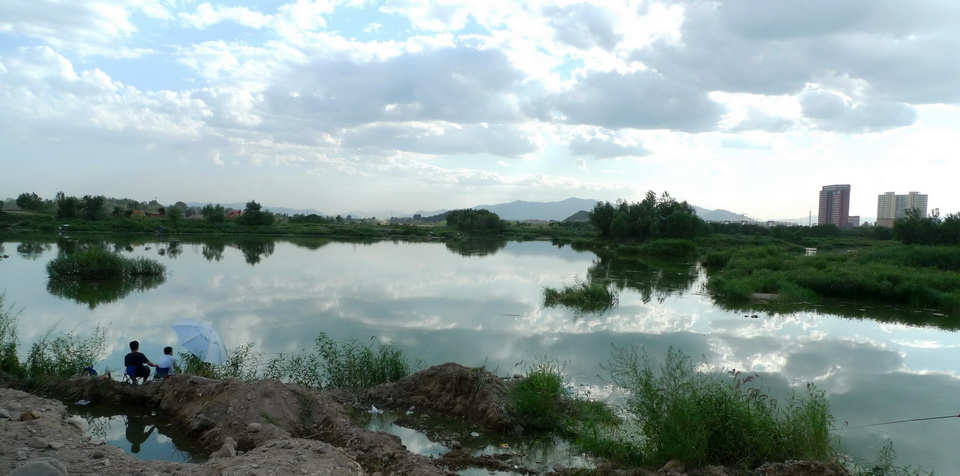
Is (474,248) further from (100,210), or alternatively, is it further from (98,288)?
(100,210)

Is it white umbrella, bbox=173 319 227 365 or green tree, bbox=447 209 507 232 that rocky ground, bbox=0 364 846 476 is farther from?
green tree, bbox=447 209 507 232

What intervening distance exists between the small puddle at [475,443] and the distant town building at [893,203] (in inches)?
5613

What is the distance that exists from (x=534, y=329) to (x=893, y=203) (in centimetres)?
15236

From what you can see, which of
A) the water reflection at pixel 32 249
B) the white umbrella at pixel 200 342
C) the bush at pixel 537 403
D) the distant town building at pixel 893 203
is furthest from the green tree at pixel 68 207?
the distant town building at pixel 893 203

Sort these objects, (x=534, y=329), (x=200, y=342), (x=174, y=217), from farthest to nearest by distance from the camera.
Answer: (x=174, y=217)
(x=534, y=329)
(x=200, y=342)

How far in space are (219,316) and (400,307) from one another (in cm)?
519

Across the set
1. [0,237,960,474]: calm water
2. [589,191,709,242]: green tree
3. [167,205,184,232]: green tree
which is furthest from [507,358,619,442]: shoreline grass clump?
[167,205,184,232]: green tree

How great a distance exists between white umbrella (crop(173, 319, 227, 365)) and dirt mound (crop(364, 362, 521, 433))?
2.55m

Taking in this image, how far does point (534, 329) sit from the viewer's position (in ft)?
50.6

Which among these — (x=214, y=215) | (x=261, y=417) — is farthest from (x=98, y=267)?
(x=214, y=215)

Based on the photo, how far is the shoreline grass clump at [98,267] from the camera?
22286 millimetres

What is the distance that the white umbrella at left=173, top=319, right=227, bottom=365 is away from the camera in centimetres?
907

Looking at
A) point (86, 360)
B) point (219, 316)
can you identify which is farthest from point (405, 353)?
point (219, 316)

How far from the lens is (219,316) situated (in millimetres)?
15594
